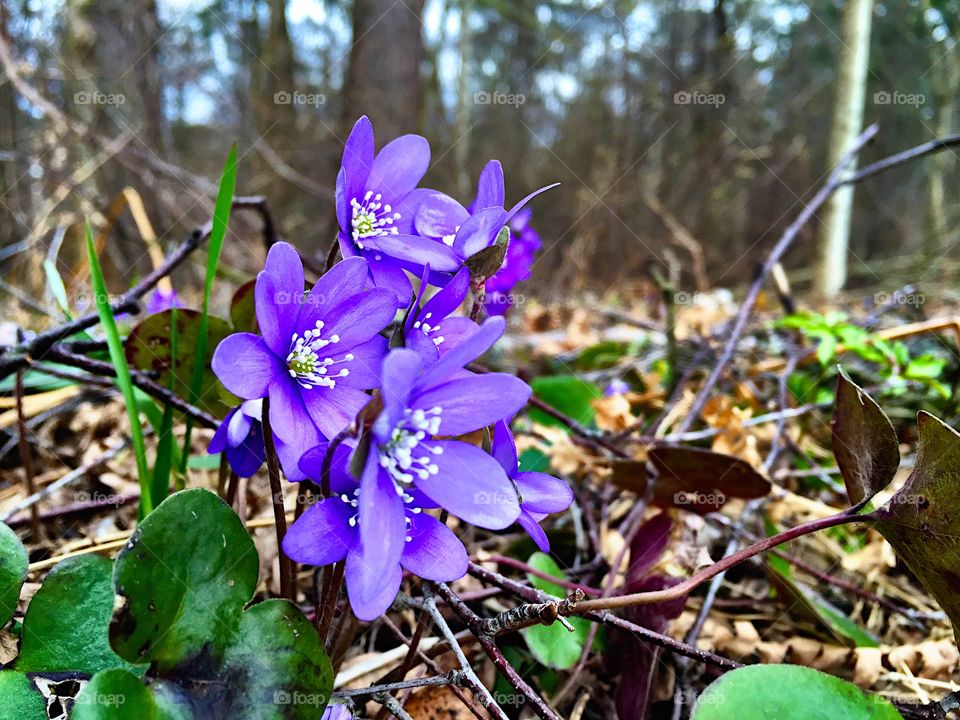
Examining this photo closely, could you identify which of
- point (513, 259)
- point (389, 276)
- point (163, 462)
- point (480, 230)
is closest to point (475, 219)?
point (480, 230)

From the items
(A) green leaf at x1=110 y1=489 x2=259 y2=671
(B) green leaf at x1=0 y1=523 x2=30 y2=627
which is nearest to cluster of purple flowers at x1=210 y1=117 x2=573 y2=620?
(A) green leaf at x1=110 y1=489 x2=259 y2=671

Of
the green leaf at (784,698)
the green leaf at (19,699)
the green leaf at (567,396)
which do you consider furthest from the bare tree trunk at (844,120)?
the green leaf at (19,699)

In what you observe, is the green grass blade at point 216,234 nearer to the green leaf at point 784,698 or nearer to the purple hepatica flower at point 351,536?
the purple hepatica flower at point 351,536

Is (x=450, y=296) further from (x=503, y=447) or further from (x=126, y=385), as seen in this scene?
(x=126, y=385)

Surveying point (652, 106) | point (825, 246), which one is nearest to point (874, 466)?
point (825, 246)

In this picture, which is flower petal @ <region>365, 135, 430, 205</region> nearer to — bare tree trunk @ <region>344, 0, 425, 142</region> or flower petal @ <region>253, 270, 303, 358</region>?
flower petal @ <region>253, 270, 303, 358</region>
